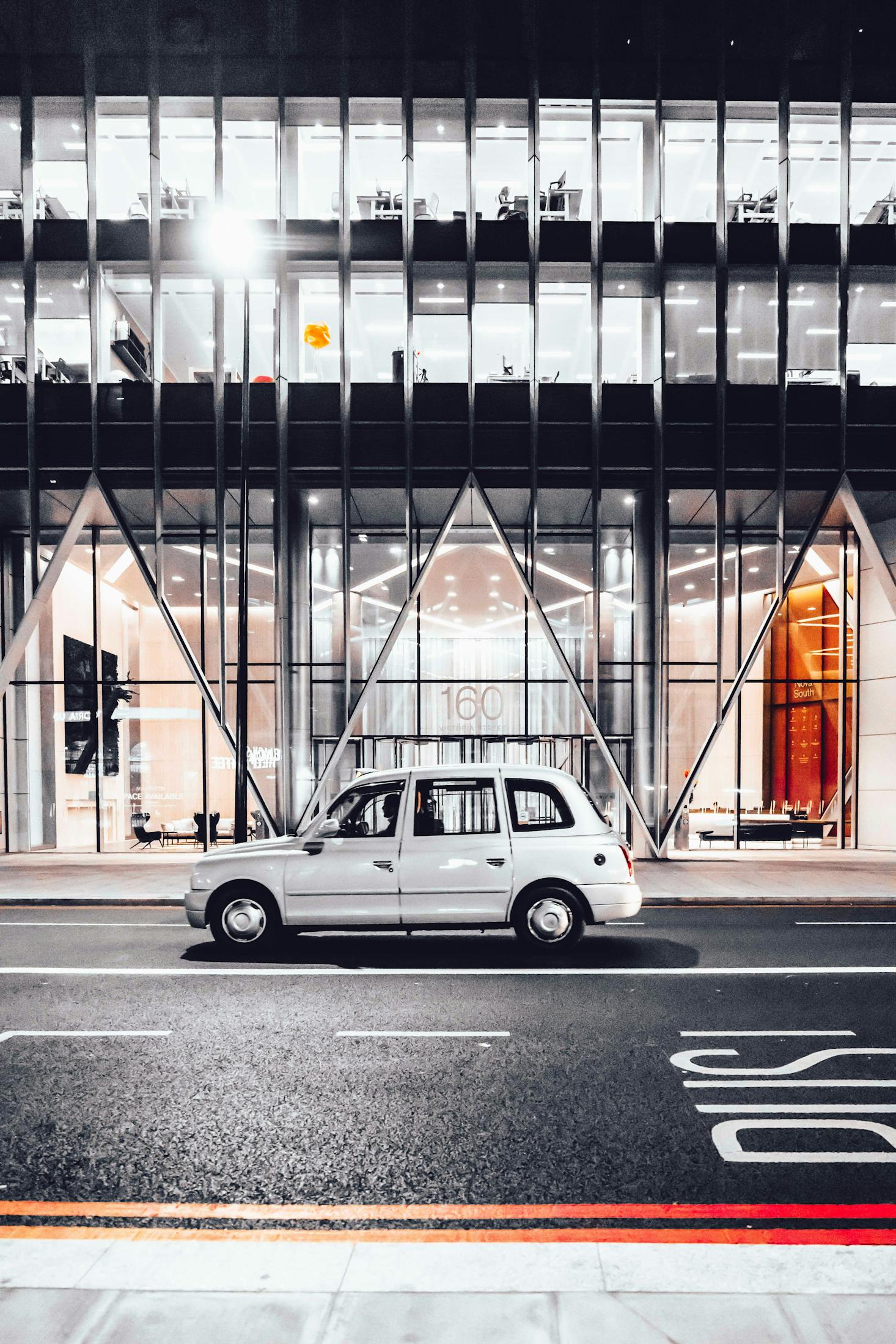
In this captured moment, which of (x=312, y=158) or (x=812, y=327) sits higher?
(x=312, y=158)

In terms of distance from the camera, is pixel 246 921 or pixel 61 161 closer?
pixel 246 921

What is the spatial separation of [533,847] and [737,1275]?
5108 millimetres

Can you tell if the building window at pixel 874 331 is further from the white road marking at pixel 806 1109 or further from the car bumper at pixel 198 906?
the car bumper at pixel 198 906

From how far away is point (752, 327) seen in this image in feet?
52.5

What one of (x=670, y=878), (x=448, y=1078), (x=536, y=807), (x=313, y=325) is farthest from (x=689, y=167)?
(x=448, y=1078)

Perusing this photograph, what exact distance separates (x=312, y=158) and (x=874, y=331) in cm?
1171

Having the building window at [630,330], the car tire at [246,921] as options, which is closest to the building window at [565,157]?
the building window at [630,330]

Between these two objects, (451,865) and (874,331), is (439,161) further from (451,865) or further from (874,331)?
(451,865)

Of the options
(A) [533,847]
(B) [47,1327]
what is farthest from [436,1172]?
(A) [533,847]

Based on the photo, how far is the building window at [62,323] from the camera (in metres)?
16.0

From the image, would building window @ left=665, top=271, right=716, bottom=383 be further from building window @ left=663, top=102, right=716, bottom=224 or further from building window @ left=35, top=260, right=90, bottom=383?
building window @ left=35, top=260, right=90, bottom=383

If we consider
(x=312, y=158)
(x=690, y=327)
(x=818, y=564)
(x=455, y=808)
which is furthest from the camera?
(x=818, y=564)

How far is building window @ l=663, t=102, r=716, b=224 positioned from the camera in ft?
53.1

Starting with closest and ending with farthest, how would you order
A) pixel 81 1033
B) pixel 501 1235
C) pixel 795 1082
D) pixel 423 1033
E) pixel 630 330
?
1. pixel 501 1235
2. pixel 795 1082
3. pixel 423 1033
4. pixel 81 1033
5. pixel 630 330
